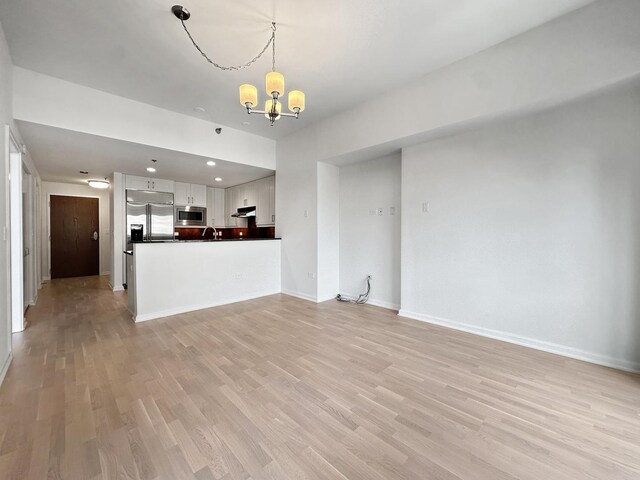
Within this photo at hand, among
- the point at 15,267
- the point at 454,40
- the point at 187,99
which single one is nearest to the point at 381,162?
the point at 454,40

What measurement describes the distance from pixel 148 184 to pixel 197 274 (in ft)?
10.9

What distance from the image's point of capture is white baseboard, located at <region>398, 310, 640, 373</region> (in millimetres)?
2305

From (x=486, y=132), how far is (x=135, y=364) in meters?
4.30

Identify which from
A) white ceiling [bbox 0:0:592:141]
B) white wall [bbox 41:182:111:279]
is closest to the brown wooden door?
white wall [bbox 41:182:111:279]

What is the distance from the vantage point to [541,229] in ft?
8.75

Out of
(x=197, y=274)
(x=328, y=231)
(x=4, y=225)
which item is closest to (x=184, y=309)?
(x=197, y=274)

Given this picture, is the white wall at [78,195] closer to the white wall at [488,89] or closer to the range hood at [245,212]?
the range hood at [245,212]

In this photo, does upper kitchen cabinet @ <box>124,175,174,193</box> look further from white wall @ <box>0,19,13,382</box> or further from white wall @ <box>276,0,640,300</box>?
white wall @ <box>276,0,640,300</box>

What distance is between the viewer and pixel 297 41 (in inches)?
99.0

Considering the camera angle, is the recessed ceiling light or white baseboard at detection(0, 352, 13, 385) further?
the recessed ceiling light

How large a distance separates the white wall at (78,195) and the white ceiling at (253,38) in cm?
535

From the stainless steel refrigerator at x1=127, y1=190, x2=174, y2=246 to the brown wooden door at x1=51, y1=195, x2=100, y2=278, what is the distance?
2.59m

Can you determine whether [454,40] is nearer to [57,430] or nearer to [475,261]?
[475,261]

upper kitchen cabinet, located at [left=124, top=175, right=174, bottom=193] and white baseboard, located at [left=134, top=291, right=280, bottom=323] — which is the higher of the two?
upper kitchen cabinet, located at [left=124, top=175, right=174, bottom=193]
